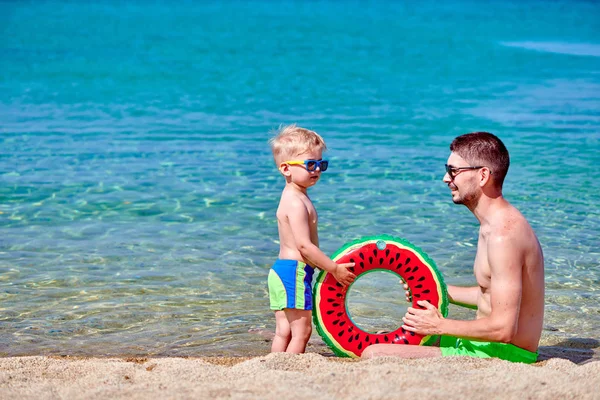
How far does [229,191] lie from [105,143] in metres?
3.53

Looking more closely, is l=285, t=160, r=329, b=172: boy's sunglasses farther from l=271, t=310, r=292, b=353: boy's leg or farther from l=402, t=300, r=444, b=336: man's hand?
l=402, t=300, r=444, b=336: man's hand

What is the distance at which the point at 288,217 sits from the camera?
4234 millimetres

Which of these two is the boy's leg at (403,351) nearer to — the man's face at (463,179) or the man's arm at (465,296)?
the man's arm at (465,296)

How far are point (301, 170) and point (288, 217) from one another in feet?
0.89

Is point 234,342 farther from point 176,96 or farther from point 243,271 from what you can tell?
point 176,96

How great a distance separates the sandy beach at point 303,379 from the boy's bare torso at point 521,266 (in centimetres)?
18

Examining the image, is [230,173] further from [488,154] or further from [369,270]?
[488,154]

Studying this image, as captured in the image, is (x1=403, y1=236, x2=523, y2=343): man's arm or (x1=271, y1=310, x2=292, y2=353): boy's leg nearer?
(x1=403, y1=236, x2=523, y2=343): man's arm

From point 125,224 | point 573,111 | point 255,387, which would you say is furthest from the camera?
point 573,111

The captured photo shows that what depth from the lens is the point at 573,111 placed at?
14.9 metres

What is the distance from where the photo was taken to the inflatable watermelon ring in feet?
13.3

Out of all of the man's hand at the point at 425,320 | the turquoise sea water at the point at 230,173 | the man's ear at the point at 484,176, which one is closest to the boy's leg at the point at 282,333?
the turquoise sea water at the point at 230,173

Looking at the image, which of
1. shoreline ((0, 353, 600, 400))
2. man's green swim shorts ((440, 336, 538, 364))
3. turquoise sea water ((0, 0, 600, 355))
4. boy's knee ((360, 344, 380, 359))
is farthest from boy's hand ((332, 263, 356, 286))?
turquoise sea water ((0, 0, 600, 355))

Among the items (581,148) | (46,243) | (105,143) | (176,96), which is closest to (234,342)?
(46,243)
